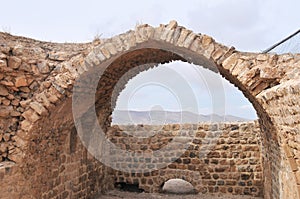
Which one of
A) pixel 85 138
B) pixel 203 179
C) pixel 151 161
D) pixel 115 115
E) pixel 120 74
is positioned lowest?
pixel 203 179

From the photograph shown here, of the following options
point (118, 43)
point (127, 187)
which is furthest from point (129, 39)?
point (127, 187)

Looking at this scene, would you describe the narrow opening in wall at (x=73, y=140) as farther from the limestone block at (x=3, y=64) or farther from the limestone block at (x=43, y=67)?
the limestone block at (x=3, y=64)

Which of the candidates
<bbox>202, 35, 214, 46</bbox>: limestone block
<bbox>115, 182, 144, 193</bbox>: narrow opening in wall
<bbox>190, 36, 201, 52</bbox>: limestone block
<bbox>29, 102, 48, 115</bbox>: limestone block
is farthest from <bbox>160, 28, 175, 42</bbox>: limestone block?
<bbox>115, 182, 144, 193</bbox>: narrow opening in wall

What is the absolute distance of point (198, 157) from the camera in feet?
24.9

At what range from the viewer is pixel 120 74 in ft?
19.7

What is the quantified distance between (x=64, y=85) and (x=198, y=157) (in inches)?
168

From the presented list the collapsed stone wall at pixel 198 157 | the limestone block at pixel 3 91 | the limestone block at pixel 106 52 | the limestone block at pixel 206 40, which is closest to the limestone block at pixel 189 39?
the limestone block at pixel 206 40

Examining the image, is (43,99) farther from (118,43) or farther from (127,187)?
(127,187)

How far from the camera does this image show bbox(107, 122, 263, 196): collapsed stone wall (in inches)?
285

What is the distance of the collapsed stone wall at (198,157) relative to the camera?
723 centimetres

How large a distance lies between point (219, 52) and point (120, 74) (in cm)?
238

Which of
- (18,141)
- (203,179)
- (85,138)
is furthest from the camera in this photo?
(203,179)

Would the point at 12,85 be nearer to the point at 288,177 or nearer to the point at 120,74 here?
the point at 120,74

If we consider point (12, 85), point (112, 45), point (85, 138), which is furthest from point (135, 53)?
point (85, 138)
